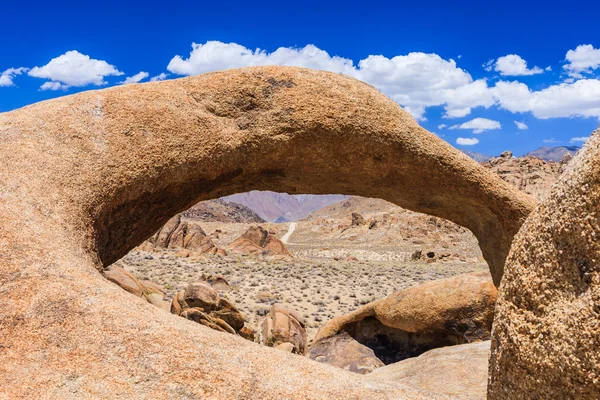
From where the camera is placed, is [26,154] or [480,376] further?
[480,376]

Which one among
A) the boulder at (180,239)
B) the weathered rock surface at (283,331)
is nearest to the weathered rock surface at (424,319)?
the weathered rock surface at (283,331)

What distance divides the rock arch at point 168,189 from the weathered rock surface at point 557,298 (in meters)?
0.97

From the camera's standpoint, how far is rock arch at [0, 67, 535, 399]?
294 cm

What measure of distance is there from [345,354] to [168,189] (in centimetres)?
590

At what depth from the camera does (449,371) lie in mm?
6414

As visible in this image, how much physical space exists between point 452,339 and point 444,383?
3517mm

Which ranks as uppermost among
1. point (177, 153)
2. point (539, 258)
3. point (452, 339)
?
point (177, 153)

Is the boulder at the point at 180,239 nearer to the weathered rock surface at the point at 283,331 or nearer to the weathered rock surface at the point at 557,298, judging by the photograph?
the weathered rock surface at the point at 283,331

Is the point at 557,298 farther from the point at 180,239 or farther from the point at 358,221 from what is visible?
the point at 358,221

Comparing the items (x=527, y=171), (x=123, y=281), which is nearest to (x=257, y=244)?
(x=123, y=281)

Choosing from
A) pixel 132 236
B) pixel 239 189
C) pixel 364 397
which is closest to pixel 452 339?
pixel 239 189

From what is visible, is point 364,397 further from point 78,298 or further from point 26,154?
point 26,154

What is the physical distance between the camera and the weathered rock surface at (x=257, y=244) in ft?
95.1

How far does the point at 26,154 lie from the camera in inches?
165
